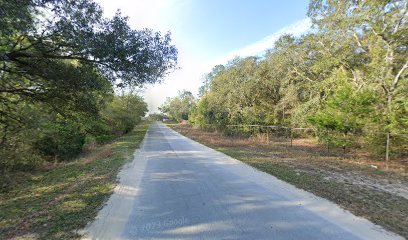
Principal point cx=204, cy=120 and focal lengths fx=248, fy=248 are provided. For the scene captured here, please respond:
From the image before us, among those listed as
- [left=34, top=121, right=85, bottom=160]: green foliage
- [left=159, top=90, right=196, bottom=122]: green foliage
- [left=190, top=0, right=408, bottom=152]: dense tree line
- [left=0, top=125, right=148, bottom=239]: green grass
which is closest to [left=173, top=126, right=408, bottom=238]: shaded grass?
[left=190, top=0, right=408, bottom=152]: dense tree line

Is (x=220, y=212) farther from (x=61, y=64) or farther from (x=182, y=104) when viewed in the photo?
(x=182, y=104)

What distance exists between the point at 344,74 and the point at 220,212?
1262 centimetres

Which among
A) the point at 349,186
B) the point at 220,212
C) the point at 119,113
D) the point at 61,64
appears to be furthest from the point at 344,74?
the point at 119,113

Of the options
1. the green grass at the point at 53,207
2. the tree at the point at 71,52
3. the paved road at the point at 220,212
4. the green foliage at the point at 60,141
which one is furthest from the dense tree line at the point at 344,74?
the green foliage at the point at 60,141

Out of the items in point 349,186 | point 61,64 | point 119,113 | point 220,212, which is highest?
point 61,64

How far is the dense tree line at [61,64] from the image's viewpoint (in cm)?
637

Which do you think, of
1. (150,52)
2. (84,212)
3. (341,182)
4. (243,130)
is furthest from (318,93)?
(84,212)

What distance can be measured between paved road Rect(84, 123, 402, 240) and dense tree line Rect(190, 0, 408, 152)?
6.76 meters

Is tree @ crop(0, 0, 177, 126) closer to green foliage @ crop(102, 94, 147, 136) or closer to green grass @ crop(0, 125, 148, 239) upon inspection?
green grass @ crop(0, 125, 148, 239)

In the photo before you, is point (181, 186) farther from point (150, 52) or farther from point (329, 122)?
point (329, 122)

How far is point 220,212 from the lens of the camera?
4.77 metres

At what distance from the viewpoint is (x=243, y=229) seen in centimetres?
404

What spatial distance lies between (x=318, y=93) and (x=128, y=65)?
585 inches

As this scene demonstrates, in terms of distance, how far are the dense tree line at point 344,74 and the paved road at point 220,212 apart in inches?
266
